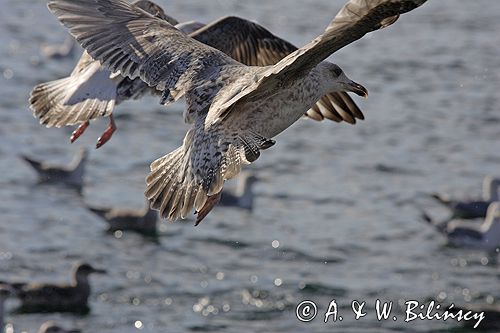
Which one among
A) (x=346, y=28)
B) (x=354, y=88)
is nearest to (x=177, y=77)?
(x=354, y=88)

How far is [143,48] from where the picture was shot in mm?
6887

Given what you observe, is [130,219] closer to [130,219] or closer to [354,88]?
[130,219]

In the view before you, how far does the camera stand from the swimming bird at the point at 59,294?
1181cm

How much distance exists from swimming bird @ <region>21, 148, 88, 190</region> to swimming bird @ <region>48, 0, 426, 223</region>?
8.25 metres

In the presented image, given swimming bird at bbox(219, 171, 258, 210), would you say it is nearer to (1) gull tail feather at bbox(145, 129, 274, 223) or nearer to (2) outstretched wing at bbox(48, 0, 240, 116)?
(2) outstretched wing at bbox(48, 0, 240, 116)

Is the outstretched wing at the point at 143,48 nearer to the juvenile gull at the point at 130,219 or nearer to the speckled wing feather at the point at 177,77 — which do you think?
Result: the speckled wing feather at the point at 177,77

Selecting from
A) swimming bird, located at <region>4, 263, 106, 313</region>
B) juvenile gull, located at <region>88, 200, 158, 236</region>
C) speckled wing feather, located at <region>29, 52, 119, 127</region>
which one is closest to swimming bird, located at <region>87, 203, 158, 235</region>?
juvenile gull, located at <region>88, 200, 158, 236</region>

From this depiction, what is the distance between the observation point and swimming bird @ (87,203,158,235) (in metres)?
14.1

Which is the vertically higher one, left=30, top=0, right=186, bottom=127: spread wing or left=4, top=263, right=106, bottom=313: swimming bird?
left=30, top=0, right=186, bottom=127: spread wing

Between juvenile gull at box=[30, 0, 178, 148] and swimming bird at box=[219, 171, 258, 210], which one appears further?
swimming bird at box=[219, 171, 258, 210]

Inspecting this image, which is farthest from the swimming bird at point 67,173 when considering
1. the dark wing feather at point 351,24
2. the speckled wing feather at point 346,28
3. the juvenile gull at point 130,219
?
the dark wing feather at point 351,24

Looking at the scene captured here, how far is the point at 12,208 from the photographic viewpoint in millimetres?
14367

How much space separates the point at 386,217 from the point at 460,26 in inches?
283

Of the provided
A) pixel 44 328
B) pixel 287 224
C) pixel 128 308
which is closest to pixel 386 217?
pixel 287 224
